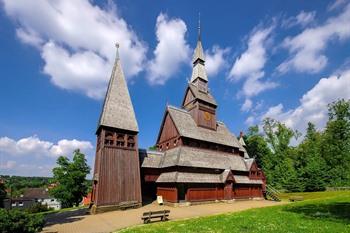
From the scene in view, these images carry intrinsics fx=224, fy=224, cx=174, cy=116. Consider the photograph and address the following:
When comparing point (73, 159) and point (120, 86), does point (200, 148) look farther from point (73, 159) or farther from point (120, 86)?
point (73, 159)

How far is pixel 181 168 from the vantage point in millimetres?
27703

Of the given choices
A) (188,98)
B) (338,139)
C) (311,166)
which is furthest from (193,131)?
(338,139)

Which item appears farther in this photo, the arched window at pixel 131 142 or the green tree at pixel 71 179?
the green tree at pixel 71 179

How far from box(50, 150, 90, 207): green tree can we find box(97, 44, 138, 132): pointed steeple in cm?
2113

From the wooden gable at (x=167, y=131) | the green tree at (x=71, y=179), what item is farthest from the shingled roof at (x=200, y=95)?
the green tree at (x=71, y=179)

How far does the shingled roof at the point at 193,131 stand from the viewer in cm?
3203

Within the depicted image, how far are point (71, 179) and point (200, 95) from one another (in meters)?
28.4

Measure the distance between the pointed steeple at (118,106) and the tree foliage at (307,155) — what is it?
42.8 meters

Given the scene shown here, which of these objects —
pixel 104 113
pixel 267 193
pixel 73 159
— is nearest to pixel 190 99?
pixel 104 113

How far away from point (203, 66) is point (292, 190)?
35482 millimetres

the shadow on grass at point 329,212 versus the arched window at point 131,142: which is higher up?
the arched window at point 131,142

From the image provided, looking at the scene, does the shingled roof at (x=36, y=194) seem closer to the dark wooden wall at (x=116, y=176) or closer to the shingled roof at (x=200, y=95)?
the shingled roof at (x=200, y=95)

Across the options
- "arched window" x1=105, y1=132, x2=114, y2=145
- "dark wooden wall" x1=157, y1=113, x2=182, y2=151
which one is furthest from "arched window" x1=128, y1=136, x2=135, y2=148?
"dark wooden wall" x1=157, y1=113, x2=182, y2=151

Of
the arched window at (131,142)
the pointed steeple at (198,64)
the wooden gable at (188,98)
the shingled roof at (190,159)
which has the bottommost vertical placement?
the shingled roof at (190,159)
